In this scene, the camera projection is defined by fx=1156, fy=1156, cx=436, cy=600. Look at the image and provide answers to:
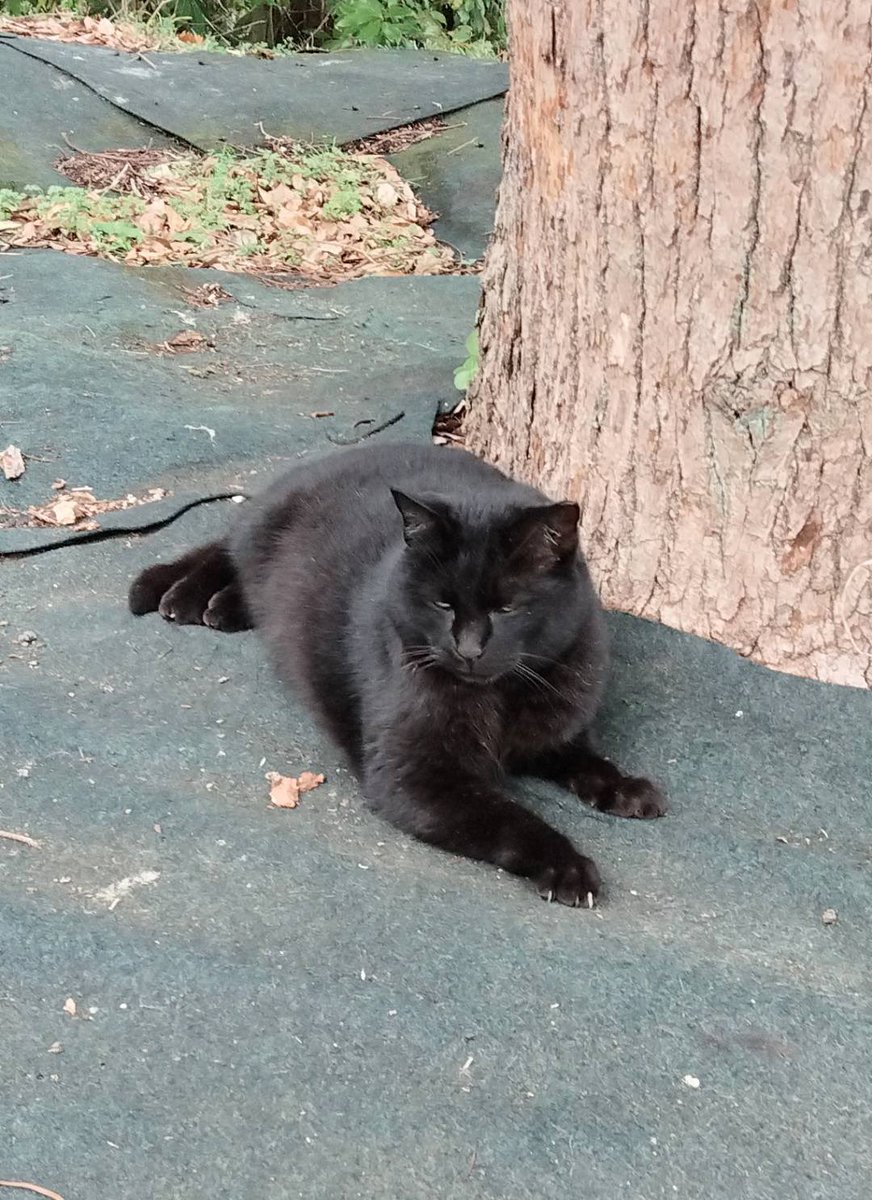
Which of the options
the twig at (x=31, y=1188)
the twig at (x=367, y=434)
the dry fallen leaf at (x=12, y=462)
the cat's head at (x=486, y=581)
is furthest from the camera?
the twig at (x=367, y=434)

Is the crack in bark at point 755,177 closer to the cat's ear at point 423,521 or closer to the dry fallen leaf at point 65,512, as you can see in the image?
the cat's ear at point 423,521

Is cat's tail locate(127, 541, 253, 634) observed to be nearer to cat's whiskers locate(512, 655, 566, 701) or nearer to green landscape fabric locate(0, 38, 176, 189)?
cat's whiskers locate(512, 655, 566, 701)

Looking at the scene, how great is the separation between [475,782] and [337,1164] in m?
1.00

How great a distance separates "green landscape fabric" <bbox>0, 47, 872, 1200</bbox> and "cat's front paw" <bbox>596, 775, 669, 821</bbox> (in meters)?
0.05

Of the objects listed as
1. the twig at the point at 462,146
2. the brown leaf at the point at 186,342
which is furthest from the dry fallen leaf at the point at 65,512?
the twig at the point at 462,146

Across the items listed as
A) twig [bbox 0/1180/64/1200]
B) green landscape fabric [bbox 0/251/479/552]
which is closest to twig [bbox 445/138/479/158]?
green landscape fabric [bbox 0/251/479/552]

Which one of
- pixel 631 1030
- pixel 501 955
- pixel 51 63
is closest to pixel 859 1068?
pixel 631 1030

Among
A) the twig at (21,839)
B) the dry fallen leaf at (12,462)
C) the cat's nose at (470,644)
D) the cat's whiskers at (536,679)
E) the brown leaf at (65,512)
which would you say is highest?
the cat's nose at (470,644)

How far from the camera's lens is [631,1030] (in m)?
1.94

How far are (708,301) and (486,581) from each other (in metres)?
0.86

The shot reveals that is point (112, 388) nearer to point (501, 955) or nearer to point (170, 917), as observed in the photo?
point (170, 917)

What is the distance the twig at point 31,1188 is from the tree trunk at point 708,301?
78.6 inches

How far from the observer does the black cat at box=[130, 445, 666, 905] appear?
2391mm

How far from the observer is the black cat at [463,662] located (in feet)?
7.84
